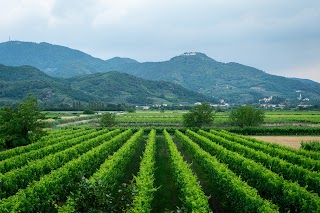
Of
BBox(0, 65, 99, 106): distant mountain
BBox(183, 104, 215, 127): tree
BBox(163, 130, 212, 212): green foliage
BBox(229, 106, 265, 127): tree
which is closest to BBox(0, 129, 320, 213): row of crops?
BBox(163, 130, 212, 212): green foliage

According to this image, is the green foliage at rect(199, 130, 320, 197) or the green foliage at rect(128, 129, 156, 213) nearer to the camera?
the green foliage at rect(128, 129, 156, 213)

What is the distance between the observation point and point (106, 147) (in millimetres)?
26625

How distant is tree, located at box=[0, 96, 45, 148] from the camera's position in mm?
29953

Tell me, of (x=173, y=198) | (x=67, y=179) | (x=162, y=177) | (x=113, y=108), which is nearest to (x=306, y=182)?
(x=173, y=198)

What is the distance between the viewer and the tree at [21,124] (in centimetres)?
2995

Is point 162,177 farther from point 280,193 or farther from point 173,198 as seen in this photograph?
point 280,193

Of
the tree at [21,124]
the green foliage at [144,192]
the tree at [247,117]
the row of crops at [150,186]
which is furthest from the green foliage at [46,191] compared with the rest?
the tree at [247,117]

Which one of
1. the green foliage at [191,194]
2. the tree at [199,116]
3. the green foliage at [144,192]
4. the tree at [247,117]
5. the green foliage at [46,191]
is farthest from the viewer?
the tree at [247,117]

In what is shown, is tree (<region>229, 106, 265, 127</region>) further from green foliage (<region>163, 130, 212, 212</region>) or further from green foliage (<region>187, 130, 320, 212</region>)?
green foliage (<region>163, 130, 212, 212</region>)

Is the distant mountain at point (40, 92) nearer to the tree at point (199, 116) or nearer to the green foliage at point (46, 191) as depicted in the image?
the tree at point (199, 116)

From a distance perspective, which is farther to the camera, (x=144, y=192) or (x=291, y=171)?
(x=291, y=171)

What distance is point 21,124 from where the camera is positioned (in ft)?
99.1

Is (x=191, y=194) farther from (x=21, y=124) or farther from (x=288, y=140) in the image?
(x=288, y=140)

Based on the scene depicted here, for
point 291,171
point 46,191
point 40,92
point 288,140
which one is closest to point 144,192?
point 46,191
